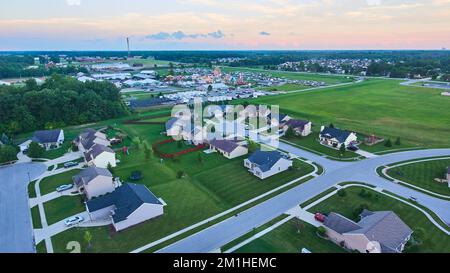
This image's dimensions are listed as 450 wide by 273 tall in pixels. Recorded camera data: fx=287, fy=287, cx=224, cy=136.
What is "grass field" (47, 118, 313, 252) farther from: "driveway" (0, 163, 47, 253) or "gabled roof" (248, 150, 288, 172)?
"driveway" (0, 163, 47, 253)

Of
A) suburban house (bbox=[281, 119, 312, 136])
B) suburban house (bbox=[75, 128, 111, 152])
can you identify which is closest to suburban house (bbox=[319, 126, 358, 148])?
suburban house (bbox=[281, 119, 312, 136])

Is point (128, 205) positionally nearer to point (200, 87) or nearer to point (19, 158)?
point (19, 158)

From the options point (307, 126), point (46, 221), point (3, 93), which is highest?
point (3, 93)

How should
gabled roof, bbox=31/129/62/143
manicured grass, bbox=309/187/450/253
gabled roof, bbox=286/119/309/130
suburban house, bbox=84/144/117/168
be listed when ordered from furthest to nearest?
1. gabled roof, bbox=286/119/309/130
2. gabled roof, bbox=31/129/62/143
3. suburban house, bbox=84/144/117/168
4. manicured grass, bbox=309/187/450/253

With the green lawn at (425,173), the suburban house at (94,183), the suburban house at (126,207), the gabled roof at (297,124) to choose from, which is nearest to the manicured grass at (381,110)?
the gabled roof at (297,124)

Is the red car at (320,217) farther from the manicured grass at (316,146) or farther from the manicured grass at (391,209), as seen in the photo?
the manicured grass at (316,146)

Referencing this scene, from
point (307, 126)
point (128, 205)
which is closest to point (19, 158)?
point (128, 205)

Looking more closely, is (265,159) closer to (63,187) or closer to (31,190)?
(63,187)
